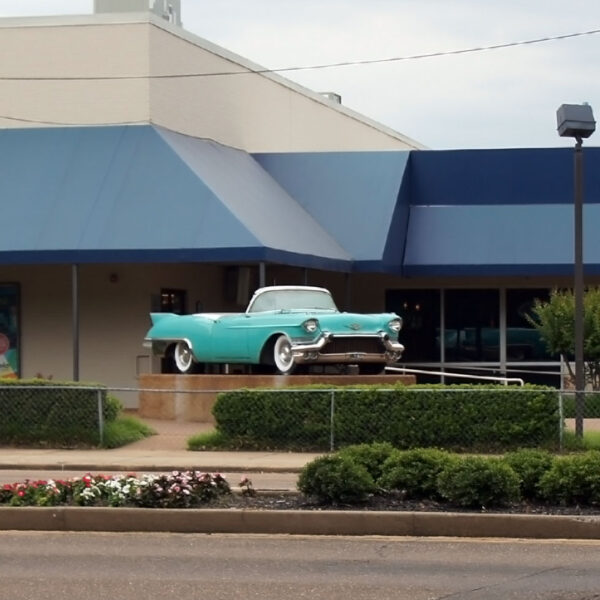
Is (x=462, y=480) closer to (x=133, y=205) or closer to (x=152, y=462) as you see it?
(x=152, y=462)

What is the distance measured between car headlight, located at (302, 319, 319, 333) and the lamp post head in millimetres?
5253

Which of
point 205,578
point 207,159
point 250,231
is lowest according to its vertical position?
point 205,578

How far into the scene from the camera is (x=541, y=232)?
3131 cm

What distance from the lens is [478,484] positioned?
12250mm

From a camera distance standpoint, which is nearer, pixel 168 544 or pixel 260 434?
pixel 168 544

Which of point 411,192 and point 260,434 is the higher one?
point 411,192

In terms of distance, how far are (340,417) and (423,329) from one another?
14.4m

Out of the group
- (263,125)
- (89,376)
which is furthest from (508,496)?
(263,125)

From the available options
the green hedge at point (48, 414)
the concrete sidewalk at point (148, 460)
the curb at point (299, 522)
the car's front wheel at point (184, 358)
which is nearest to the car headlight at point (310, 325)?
the car's front wheel at point (184, 358)

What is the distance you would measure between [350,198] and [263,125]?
5.04m

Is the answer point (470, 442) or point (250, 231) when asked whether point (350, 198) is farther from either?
point (470, 442)

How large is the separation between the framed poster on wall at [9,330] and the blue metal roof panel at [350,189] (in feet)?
23.3

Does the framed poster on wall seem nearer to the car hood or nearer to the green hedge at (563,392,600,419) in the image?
the car hood

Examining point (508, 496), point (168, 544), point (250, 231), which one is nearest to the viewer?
point (168, 544)
